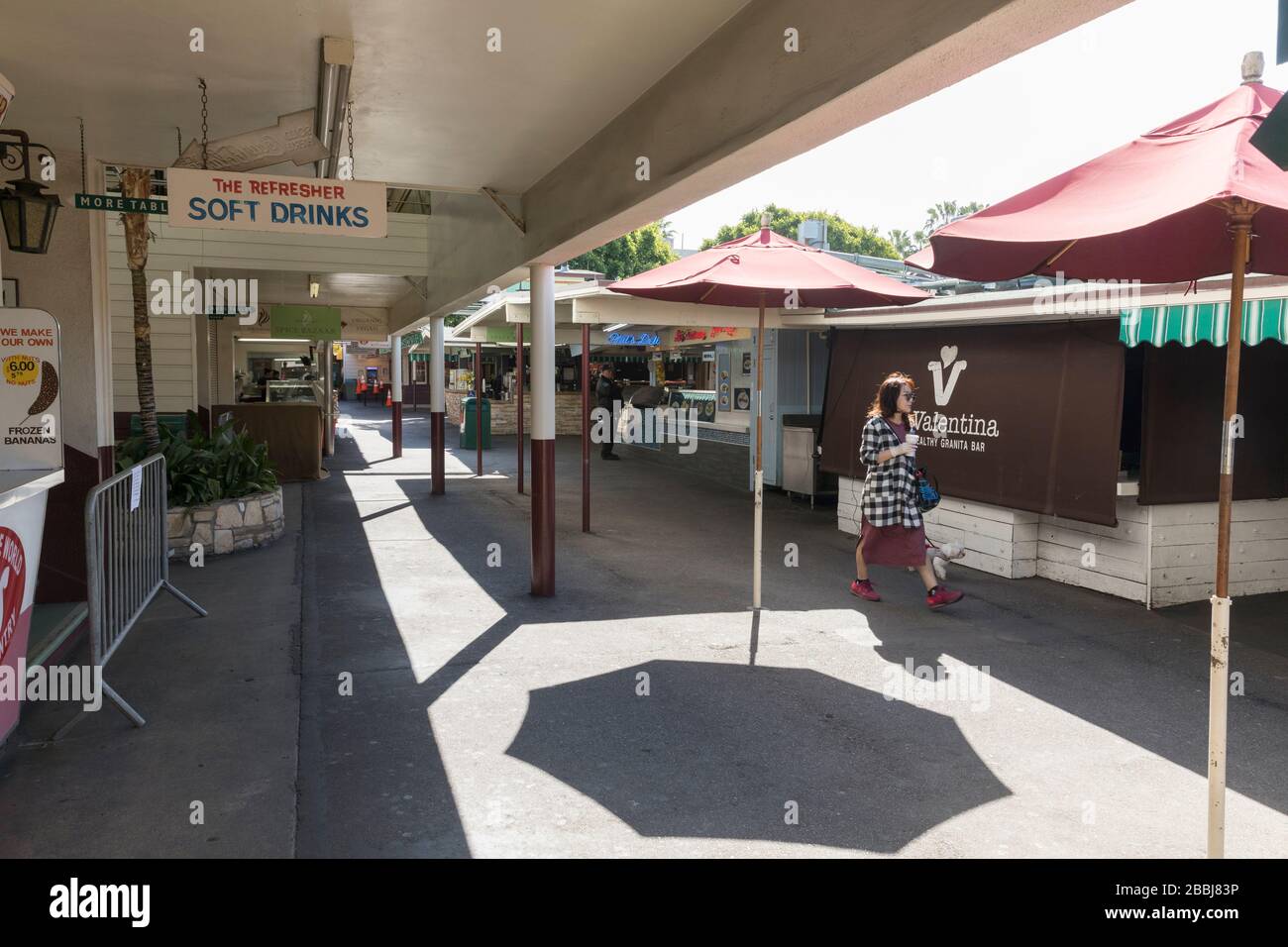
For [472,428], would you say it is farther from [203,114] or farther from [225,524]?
[203,114]

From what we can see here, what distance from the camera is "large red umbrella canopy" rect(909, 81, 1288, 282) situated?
11.3 ft

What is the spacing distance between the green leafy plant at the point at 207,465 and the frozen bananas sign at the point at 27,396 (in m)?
3.40

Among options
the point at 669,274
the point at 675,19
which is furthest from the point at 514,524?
the point at 675,19

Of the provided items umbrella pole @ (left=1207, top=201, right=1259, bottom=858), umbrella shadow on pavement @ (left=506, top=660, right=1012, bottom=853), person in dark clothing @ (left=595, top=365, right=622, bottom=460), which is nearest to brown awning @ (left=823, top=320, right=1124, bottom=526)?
umbrella shadow on pavement @ (left=506, top=660, right=1012, bottom=853)

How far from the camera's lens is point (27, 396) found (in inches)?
223

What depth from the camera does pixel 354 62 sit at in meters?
5.16

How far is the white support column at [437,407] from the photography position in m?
14.4

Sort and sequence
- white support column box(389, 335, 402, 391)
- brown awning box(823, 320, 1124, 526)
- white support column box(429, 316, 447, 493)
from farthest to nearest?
white support column box(389, 335, 402, 391) < white support column box(429, 316, 447, 493) < brown awning box(823, 320, 1124, 526)

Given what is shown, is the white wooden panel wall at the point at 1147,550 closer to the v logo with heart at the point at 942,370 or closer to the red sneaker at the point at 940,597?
the v logo with heart at the point at 942,370

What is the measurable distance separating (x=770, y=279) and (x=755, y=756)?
12.4 feet

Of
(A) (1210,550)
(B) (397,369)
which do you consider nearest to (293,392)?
(B) (397,369)

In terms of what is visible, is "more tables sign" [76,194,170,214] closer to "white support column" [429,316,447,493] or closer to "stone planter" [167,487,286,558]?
"stone planter" [167,487,286,558]

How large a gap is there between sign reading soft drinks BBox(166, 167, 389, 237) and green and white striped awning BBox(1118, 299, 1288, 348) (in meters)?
5.37
